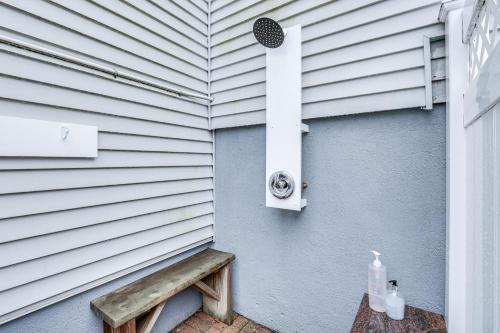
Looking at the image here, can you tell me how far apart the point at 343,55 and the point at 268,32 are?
52 cm

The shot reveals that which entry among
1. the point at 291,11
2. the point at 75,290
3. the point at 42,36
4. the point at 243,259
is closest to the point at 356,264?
the point at 243,259

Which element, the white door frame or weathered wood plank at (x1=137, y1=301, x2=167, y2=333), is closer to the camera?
the white door frame

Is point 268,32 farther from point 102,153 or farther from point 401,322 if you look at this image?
point 401,322

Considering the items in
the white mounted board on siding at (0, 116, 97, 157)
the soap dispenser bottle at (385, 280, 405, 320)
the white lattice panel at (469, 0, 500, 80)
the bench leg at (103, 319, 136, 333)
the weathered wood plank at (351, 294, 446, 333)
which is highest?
the white lattice panel at (469, 0, 500, 80)

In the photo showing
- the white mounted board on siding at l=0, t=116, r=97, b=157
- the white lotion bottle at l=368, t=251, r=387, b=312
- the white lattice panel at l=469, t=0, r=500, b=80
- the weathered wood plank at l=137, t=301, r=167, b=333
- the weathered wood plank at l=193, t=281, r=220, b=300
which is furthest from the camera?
the weathered wood plank at l=193, t=281, r=220, b=300

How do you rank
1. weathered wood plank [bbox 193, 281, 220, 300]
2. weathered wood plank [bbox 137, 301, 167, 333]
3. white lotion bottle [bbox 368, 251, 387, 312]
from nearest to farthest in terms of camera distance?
white lotion bottle [bbox 368, 251, 387, 312] → weathered wood plank [bbox 137, 301, 167, 333] → weathered wood plank [bbox 193, 281, 220, 300]

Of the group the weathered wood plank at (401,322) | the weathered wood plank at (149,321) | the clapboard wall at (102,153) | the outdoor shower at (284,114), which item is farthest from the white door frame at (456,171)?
the clapboard wall at (102,153)

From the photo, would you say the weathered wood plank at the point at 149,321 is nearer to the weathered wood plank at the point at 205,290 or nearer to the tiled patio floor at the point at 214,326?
the weathered wood plank at the point at 205,290

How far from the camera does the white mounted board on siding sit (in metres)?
1.15

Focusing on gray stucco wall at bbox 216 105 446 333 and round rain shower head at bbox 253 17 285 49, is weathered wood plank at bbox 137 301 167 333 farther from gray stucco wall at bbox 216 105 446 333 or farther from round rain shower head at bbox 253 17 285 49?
round rain shower head at bbox 253 17 285 49

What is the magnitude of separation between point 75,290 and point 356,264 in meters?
1.74

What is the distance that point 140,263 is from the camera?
5.80 ft

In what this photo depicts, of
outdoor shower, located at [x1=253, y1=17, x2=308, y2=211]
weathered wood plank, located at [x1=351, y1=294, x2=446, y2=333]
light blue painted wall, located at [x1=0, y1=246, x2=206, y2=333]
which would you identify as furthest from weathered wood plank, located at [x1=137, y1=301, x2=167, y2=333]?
weathered wood plank, located at [x1=351, y1=294, x2=446, y2=333]

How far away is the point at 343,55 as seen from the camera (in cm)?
165
